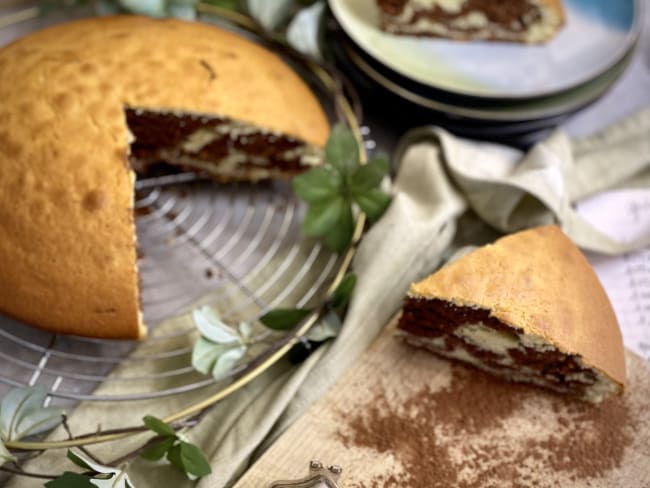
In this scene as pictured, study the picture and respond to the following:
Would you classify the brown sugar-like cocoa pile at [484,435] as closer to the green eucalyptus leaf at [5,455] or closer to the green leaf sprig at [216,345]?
the green leaf sprig at [216,345]

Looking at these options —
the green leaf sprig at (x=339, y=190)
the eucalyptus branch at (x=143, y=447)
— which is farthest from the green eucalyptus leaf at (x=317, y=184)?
the eucalyptus branch at (x=143, y=447)

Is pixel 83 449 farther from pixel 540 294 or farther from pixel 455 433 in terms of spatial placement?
pixel 540 294

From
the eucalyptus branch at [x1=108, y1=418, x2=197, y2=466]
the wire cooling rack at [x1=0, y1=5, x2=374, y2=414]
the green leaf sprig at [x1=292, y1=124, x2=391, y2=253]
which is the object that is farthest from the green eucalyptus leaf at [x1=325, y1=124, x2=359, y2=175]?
the eucalyptus branch at [x1=108, y1=418, x2=197, y2=466]

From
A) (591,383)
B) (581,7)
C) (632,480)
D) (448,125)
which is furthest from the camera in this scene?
(581,7)

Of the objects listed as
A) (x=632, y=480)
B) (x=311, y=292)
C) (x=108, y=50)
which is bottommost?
(x=632, y=480)

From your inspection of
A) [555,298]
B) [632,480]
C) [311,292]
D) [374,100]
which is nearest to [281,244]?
[311,292]

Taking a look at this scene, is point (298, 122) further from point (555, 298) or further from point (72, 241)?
point (555, 298)
